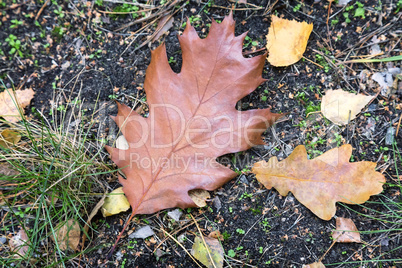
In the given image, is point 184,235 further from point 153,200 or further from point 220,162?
point 220,162

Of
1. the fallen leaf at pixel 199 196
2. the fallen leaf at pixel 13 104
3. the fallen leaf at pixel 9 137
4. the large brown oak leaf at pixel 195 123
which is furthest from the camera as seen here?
the fallen leaf at pixel 13 104

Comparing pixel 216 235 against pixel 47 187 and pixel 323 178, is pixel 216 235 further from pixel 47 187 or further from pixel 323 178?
pixel 47 187

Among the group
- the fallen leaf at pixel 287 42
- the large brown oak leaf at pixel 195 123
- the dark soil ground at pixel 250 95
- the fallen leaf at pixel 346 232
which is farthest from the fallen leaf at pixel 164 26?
the fallen leaf at pixel 346 232

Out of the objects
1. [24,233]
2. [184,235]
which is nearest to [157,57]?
[184,235]

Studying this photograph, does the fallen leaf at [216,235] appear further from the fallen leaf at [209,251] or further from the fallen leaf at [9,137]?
the fallen leaf at [9,137]

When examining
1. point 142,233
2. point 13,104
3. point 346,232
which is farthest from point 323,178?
point 13,104

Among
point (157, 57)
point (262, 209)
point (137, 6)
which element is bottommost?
point (262, 209)

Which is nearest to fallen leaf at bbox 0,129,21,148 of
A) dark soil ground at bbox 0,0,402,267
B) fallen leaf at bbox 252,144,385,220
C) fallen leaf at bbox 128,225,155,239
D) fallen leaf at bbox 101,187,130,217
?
dark soil ground at bbox 0,0,402,267

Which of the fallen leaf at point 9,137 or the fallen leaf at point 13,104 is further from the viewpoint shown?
the fallen leaf at point 13,104
